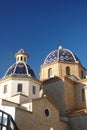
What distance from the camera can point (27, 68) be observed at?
2612 cm

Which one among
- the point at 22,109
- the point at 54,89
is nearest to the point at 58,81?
the point at 54,89

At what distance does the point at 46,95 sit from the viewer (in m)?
27.6

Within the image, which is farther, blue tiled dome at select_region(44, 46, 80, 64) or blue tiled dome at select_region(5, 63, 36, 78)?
blue tiled dome at select_region(44, 46, 80, 64)

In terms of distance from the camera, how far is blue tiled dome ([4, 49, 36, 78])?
1001 inches

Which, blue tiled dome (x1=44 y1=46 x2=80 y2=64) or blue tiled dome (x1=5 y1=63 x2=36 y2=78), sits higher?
blue tiled dome (x1=44 y1=46 x2=80 y2=64)

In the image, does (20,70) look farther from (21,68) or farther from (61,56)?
(61,56)

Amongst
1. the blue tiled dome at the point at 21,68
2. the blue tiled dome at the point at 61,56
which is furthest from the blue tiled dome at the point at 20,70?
the blue tiled dome at the point at 61,56

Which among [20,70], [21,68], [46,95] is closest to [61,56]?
[46,95]

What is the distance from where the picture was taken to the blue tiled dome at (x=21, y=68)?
83.4 feet

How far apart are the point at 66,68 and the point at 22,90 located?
9389mm

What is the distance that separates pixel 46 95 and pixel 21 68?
4.29m

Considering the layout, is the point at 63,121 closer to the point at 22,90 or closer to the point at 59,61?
the point at 22,90

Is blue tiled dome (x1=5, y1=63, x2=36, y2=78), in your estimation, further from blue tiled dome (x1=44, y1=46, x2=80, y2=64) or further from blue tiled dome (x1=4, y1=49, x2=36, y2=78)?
blue tiled dome (x1=44, y1=46, x2=80, y2=64)

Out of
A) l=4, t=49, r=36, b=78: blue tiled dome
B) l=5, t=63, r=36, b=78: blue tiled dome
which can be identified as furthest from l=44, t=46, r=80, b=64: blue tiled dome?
l=5, t=63, r=36, b=78: blue tiled dome
